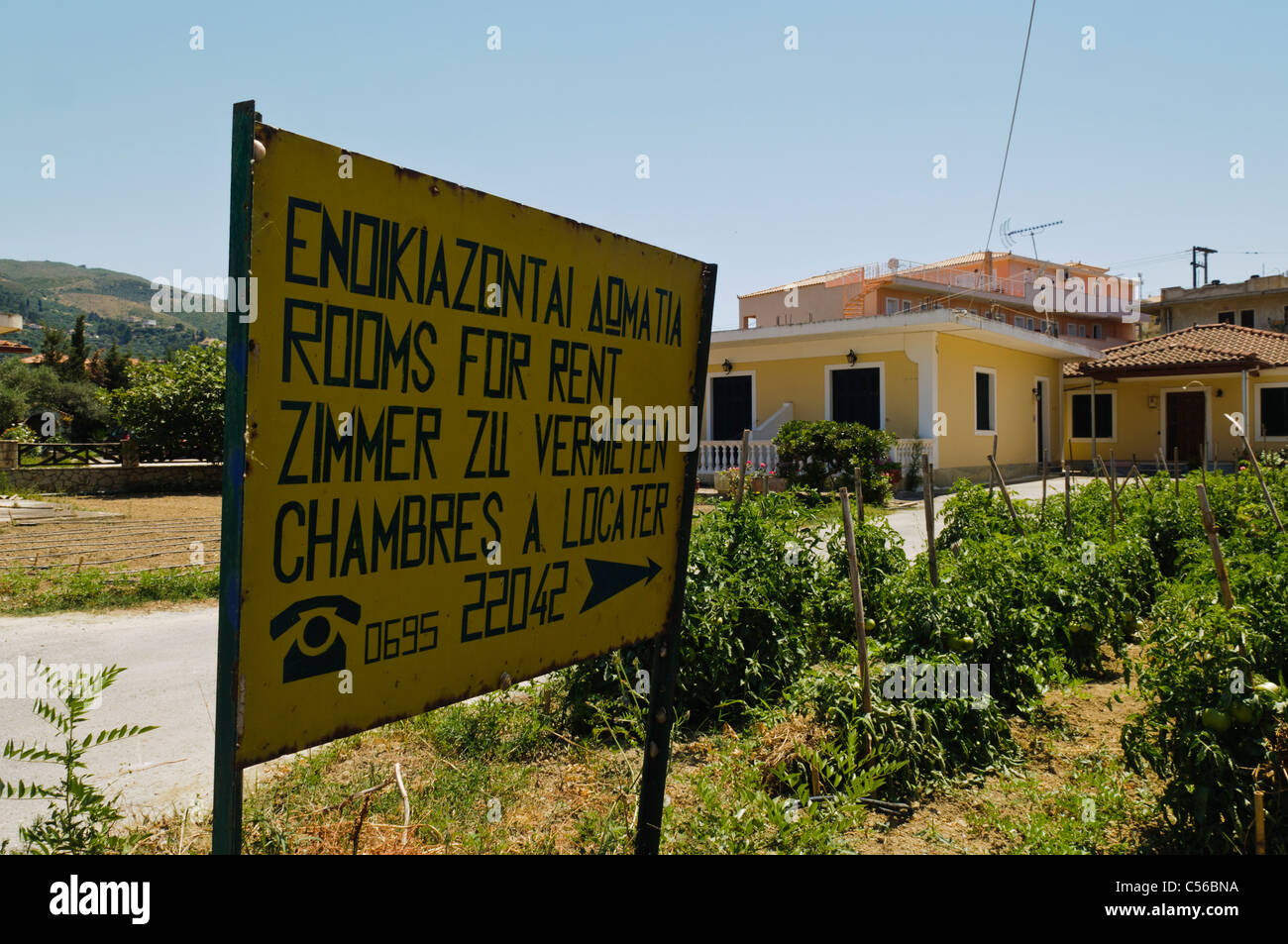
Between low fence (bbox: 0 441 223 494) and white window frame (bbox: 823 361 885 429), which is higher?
white window frame (bbox: 823 361 885 429)

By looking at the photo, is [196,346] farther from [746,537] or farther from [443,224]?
[443,224]

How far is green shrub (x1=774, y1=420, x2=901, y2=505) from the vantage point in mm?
17109

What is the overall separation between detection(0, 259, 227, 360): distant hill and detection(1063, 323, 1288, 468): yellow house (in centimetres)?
8872

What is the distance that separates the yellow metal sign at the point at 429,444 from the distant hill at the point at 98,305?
97233mm

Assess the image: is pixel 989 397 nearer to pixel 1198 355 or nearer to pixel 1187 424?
pixel 1198 355

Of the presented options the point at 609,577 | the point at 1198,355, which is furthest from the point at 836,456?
the point at 609,577

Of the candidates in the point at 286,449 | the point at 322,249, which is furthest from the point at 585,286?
the point at 286,449

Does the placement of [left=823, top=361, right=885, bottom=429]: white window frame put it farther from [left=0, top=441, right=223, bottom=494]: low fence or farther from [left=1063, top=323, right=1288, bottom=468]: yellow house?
[left=0, top=441, right=223, bottom=494]: low fence

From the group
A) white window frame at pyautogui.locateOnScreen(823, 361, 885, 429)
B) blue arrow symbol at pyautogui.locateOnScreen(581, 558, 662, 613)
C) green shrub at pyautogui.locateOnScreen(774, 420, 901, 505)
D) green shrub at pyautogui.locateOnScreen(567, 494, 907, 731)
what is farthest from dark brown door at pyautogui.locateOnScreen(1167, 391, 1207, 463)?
blue arrow symbol at pyautogui.locateOnScreen(581, 558, 662, 613)

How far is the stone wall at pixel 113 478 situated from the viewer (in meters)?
19.0

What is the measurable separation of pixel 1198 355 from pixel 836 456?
13.1 m

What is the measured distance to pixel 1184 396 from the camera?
2536 cm

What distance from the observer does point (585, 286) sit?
2.36m
